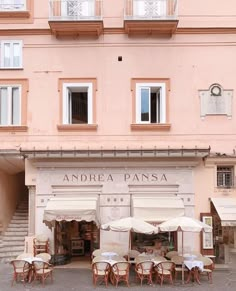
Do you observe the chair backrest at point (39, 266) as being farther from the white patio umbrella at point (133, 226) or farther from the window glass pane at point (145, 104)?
the window glass pane at point (145, 104)

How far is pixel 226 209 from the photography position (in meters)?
18.9

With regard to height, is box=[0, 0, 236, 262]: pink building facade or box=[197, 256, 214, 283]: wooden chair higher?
box=[0, 0, 236, 262]: pink building facade

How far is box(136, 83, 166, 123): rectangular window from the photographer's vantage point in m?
20.0

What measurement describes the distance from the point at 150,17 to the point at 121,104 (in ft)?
11.9

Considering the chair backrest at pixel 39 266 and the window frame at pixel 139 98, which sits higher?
the window frame at pixel 139 98

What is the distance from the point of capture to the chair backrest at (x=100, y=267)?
630 inches

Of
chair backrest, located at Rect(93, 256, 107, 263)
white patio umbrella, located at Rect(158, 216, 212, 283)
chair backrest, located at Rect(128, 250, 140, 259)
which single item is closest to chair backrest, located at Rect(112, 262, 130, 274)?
chair backrest, located at Rect(93, 256, 107, 263)

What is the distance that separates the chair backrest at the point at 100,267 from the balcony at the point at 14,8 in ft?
34.5

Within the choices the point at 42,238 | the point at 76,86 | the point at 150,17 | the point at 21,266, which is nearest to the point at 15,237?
the point at 42,238

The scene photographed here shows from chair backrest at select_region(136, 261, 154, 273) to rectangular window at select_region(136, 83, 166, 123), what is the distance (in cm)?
611

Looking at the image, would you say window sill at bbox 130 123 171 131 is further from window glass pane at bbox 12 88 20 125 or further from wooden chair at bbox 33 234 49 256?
wooden chair at bbox 33 234 49 256

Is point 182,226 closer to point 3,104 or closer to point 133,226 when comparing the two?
point 133,226

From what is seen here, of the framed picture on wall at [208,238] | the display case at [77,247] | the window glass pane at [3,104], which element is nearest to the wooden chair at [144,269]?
the framed picture on wall at [208,238]

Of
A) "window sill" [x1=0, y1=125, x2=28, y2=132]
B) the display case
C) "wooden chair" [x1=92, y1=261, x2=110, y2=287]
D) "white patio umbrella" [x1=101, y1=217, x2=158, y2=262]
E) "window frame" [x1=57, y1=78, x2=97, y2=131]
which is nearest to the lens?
"wooden chair" [x1=92, y1=261, x2=110, y2=287]
